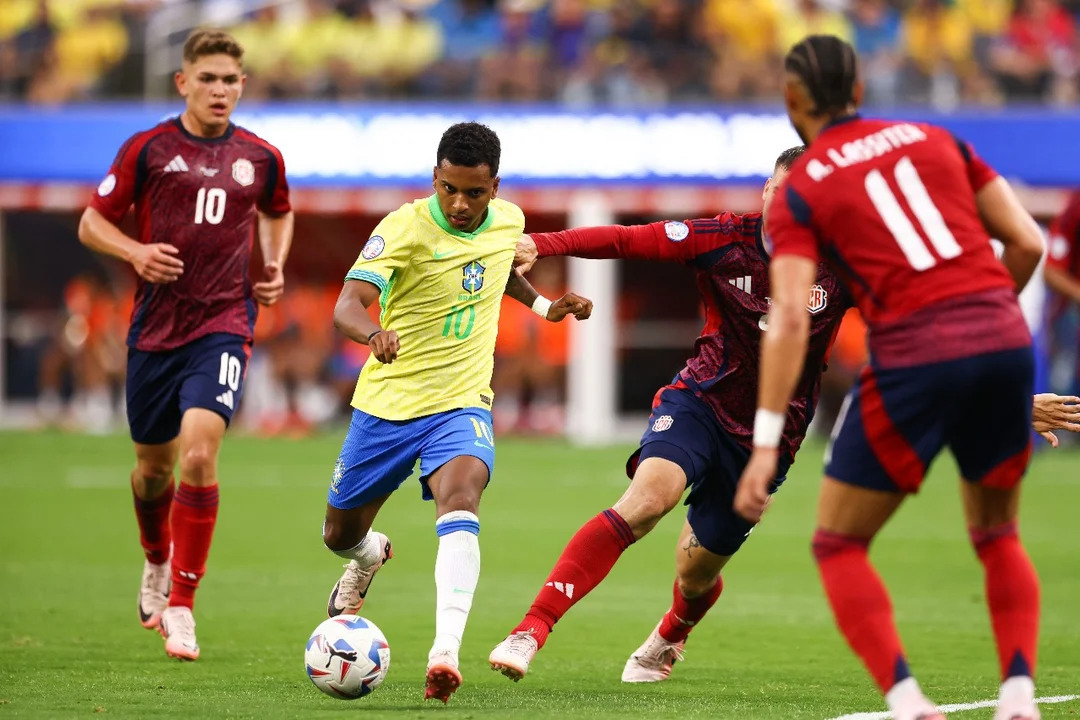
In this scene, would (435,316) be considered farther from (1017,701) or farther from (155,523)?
(1017,701)

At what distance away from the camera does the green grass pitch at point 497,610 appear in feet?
21.9

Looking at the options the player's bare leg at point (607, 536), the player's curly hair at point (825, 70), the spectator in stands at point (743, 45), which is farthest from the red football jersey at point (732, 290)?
the spectator in stands at point (743, 45)

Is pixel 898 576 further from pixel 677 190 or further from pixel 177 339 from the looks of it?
pixel 677 190

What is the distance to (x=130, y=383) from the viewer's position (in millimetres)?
8336

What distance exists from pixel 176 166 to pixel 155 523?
185cm

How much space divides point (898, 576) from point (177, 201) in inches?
232

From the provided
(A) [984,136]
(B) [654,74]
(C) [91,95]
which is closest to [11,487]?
(C) [91,95]

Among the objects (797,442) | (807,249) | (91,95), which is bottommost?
(797,442)

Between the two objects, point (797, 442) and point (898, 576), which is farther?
point (898, 576)

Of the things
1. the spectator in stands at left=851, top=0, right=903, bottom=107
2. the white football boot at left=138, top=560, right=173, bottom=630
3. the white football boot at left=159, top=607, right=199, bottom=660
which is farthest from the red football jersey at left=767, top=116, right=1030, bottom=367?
the spectator in stands at left=851, top=0, right=903, bottom=107

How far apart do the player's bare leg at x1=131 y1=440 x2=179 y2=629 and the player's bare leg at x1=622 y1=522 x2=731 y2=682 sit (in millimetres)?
2540

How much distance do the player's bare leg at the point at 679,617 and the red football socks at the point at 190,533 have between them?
214 cm

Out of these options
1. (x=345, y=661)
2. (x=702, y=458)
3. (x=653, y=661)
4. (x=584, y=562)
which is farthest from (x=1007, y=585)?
(x=345, y=661)

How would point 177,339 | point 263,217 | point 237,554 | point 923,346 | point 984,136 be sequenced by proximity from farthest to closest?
1. point 984,136
2. point 237,554
3. point 263,217
4. point 177,339
5. point 923,346
